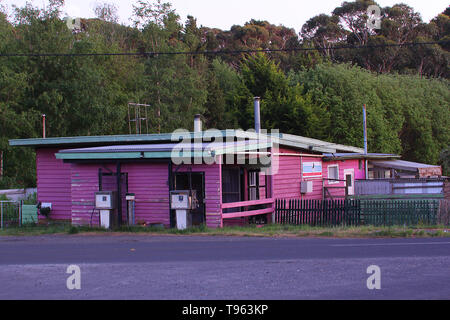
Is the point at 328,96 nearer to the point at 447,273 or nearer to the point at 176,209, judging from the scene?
the point at 176,209

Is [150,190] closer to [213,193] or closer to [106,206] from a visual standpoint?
[106,206]

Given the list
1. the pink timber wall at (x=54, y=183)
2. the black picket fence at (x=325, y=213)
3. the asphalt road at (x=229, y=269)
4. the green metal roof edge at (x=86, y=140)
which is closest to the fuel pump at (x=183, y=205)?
the asphalt road at (x=229, y=269)

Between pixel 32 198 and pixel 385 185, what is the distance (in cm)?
1602

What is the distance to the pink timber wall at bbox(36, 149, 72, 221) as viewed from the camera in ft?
79.8

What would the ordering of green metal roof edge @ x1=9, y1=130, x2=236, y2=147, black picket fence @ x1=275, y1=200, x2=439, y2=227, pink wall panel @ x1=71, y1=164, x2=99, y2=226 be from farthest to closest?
1. green metal roof edge @ x1=9, y1=130, x2=236, y2=147
2. pink wall panel @ x1=71, y1=164, x2=99, y2=226
3. black picket fence @ x1=275, y1=200, x2=439, y2=227

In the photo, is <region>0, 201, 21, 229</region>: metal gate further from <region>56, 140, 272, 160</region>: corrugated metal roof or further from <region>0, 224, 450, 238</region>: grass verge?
<region>56, 140, 272, 160</region>: corrugated metal roof

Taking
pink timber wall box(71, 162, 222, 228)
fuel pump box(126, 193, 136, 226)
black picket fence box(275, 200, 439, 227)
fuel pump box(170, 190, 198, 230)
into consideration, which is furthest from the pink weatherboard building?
black picket fence box(275, 200, 439, 227)

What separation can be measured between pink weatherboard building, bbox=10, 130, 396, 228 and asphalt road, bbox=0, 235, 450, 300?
3.59 meters

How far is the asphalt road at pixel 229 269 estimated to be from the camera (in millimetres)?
9305

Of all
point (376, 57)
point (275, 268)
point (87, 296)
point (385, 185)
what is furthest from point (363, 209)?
point (376, 57)

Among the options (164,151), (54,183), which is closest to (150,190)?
(164,151)

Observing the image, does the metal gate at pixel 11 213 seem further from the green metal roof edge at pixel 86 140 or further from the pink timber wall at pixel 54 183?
the green metal roof edge at pixel 86 140

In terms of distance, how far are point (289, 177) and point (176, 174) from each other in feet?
20.3

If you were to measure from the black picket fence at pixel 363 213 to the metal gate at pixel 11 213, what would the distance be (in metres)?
11.2
